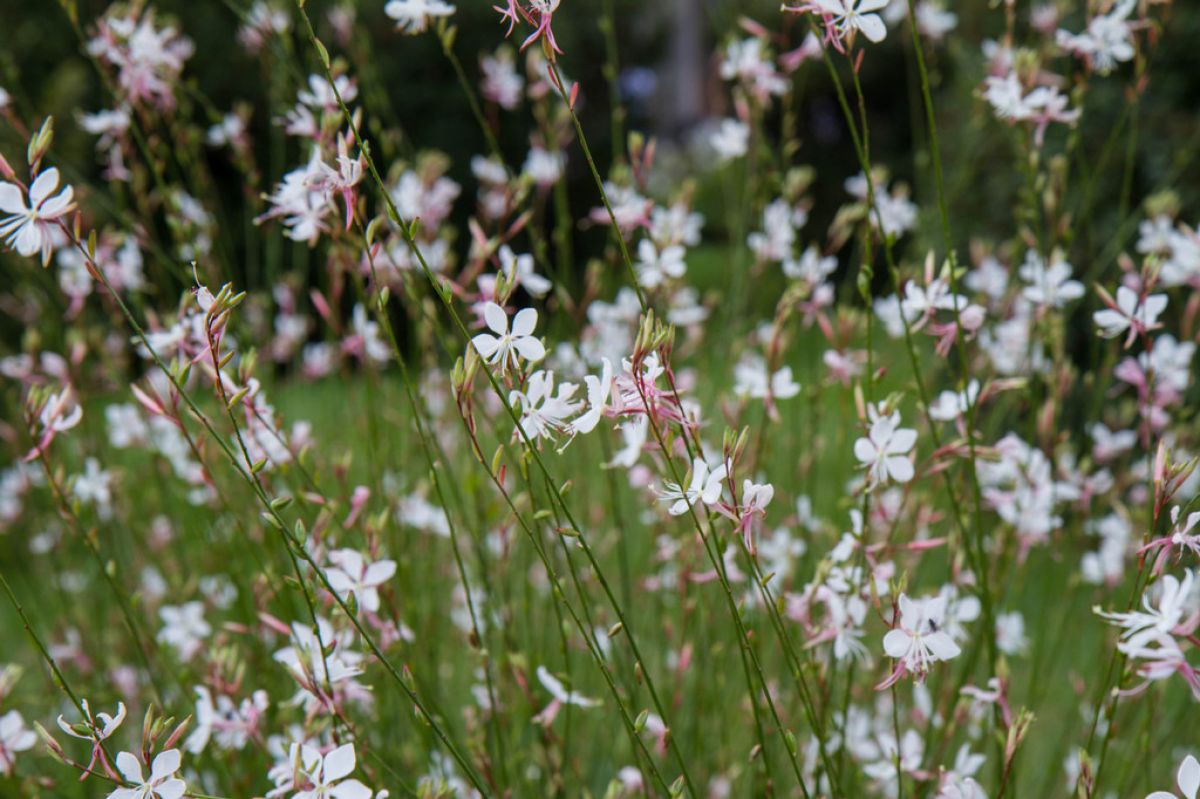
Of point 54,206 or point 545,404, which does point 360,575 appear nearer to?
point 545,404

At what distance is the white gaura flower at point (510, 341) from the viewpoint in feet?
3.19

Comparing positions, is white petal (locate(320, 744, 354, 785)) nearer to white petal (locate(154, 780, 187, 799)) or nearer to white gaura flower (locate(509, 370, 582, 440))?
white petal (locate(154, 780, 187, 799))

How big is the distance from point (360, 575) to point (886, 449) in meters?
0.63

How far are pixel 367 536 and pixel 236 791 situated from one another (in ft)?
1.52

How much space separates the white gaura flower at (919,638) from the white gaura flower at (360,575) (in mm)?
569

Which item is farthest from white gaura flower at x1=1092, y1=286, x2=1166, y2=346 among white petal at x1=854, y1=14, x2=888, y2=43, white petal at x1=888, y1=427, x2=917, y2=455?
white petal at x1=854, y1=14, x2=888, y2=43

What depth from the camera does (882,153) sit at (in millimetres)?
8461

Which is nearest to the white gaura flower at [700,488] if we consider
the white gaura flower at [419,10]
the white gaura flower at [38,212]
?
the white gaura flower at [38,212]

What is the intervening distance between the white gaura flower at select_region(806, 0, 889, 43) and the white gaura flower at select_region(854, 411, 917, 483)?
15.9 inches

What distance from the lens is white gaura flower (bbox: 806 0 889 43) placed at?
1.09m

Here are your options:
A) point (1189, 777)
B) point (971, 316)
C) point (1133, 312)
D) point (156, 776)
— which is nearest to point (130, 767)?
point (156, 776)

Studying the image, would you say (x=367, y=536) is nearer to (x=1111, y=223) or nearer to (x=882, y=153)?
(x=1111, y=223)

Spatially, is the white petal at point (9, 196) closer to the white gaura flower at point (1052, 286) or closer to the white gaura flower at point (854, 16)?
the white gaura flower at point (854, 16)

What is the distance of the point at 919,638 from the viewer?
105 centimetres
